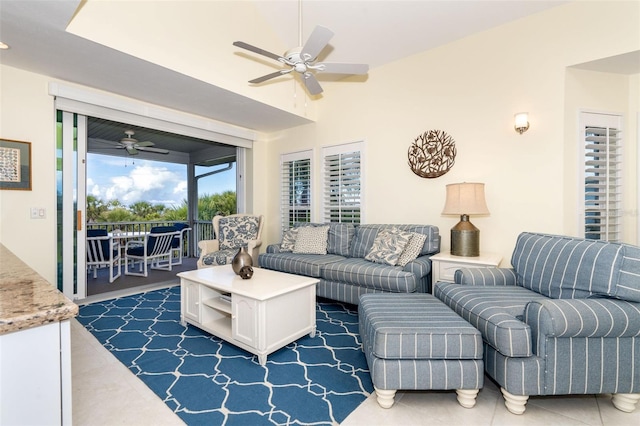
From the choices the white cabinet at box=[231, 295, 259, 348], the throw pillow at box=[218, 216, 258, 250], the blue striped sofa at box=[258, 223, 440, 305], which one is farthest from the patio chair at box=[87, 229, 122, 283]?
the white cabinet at box=[231, 295, 259, 348]

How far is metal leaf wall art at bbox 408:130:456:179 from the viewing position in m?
3.65

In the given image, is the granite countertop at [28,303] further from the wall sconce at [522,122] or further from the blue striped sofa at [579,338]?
the wall sconce at [522,122]

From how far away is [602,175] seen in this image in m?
3.16

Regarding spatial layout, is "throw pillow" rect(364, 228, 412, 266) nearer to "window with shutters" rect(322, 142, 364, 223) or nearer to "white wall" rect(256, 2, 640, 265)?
"white wall" rect(256, 2, 640, 265)

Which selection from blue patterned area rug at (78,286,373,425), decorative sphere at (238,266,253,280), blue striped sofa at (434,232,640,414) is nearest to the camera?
blue striped sofa at (434,232,640,414)

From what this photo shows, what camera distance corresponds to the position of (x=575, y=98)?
303 cm


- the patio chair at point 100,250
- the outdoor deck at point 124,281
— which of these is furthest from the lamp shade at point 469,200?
the patio chair at point 100,250

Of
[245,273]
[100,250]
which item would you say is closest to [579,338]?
[245,273]

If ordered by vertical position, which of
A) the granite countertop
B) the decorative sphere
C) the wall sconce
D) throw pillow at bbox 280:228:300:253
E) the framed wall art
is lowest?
the decorative sphere

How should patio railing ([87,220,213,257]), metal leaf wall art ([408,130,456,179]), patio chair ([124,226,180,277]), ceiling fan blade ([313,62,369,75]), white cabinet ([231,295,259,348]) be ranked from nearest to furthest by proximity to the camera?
white cabinet ([231,295,259,348]) < ceiling fan blade ([313,62,369,75]) < metal leaf wall art ([408,130,456,179]) < patio chair ([124,226,180,277]) < patio railing ([87,220,213,257])

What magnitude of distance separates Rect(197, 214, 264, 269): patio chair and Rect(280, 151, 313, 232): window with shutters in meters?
0.61

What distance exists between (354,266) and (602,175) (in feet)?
9.23

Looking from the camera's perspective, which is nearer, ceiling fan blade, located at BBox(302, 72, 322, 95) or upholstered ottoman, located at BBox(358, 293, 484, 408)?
upholstered ottoman, located at BBox(358, 293, 484, 408)

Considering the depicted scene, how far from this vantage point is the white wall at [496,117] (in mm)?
2949
